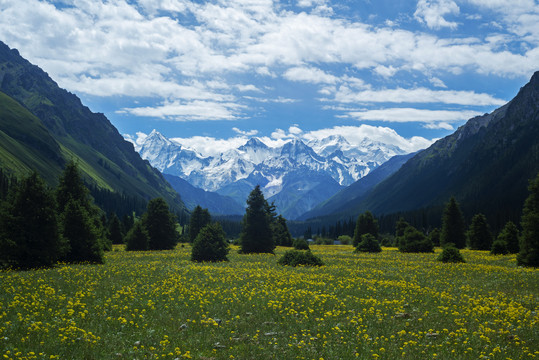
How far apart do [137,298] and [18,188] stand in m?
18.2

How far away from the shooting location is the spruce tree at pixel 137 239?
2252 inches

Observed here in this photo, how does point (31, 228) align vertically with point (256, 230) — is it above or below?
above

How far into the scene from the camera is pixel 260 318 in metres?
15.2

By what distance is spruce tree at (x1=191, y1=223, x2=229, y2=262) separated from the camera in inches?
1601

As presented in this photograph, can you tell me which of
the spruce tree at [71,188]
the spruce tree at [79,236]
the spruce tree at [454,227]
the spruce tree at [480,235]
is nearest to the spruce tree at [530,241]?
the spruce tree at [480,235]

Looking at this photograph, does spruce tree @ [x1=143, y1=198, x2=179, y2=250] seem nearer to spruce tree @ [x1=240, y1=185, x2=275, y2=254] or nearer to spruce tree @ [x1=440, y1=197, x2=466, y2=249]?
spruce tree @ [x1=240, y1=185, x2=275, y2=254]

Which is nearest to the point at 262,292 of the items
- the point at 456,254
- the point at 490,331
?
the point at 490,331

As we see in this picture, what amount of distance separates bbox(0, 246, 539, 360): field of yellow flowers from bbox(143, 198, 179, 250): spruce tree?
125 ft

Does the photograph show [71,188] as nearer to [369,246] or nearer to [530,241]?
[369,246]

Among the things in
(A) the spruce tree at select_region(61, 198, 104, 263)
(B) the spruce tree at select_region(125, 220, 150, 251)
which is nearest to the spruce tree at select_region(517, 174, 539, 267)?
(A) the spruce tree at select_region(61, 198, 104, 263)

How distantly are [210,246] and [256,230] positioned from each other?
54.0ft

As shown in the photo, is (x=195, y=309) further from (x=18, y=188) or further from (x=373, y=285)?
(x=18, y=188)

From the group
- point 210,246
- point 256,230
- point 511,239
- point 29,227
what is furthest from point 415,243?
point 29,227

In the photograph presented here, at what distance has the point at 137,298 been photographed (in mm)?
18078
